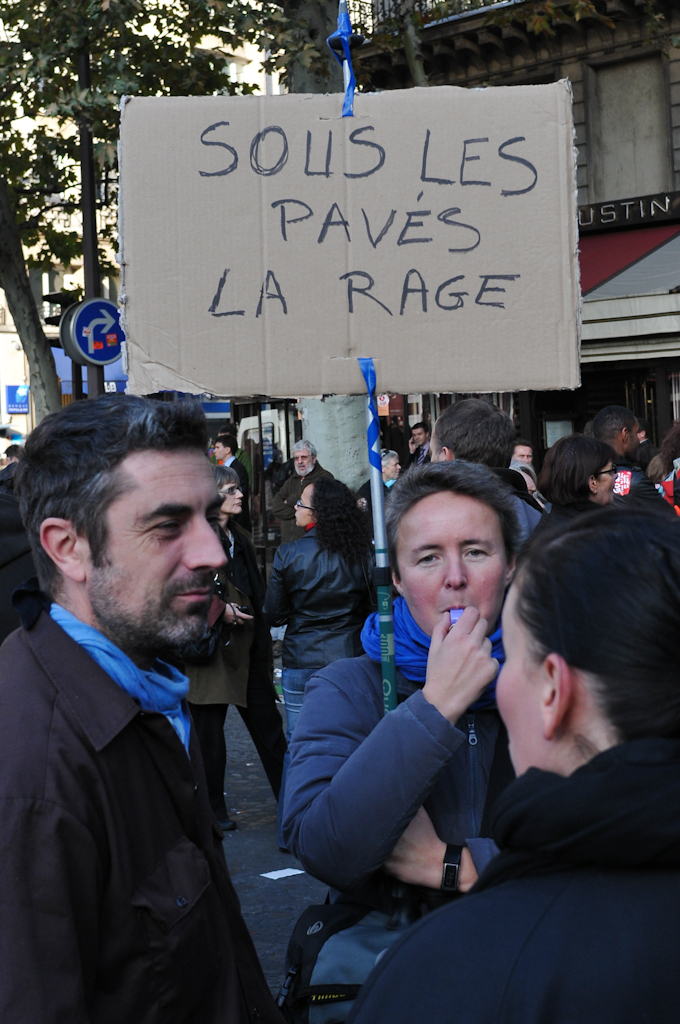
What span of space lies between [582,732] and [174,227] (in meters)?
1.84

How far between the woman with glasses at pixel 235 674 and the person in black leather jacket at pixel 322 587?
13 cm

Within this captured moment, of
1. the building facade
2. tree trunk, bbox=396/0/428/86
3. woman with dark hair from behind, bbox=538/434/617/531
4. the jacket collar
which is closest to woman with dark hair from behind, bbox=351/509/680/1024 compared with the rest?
the jacket collar

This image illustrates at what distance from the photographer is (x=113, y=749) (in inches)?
64.5

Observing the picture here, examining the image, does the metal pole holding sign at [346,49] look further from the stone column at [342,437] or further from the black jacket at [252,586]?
the stone column at [342,437]

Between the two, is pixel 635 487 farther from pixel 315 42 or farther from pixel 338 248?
pixel 315 42

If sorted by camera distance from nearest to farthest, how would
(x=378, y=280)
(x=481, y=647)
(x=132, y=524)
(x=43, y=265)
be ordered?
1. (x=132, y=524)
2. (x=481, y=647)
3. (x=378, y=280)
4. (x=43, y=265)

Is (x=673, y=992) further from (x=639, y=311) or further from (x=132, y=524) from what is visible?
(x=639, y=311)

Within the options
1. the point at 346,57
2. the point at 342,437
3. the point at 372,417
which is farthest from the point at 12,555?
the point at 342,437

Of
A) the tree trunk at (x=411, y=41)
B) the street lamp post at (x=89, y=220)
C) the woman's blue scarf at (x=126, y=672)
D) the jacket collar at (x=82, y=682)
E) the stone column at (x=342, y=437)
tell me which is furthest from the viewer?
the tree trunk at (x=411, y=41)

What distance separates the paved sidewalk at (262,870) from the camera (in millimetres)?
4367

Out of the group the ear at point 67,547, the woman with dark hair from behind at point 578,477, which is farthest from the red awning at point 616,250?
the ear at point 67,547

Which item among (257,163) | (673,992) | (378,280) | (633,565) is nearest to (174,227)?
(257,163)

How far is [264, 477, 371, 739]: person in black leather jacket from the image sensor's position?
5.99 m

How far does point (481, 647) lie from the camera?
2066 millimetres
